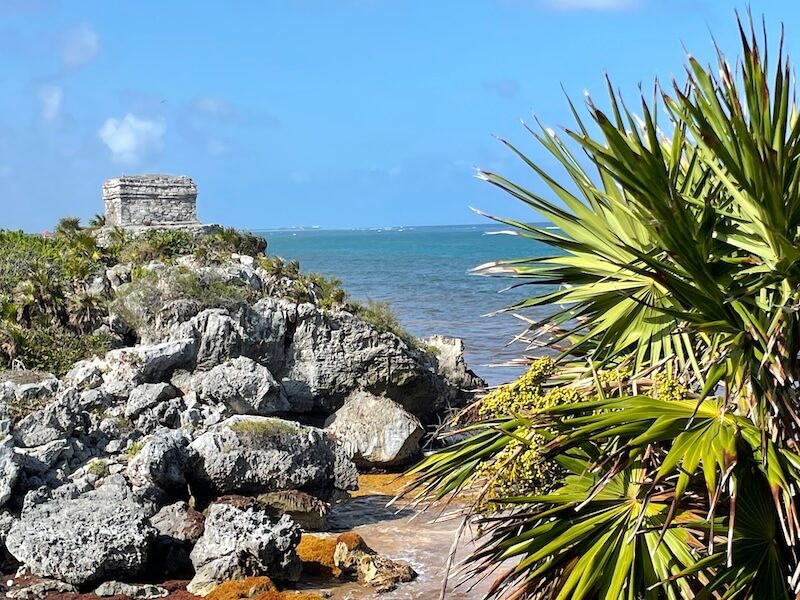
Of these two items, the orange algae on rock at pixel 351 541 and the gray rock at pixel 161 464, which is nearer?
the orange algae on rock at pixel 351 541

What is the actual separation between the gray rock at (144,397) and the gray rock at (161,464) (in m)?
2.14

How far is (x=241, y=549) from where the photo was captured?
10.9m

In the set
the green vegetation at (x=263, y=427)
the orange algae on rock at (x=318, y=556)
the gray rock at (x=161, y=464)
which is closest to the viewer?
the orange algae on rock at (x=318, y=556)

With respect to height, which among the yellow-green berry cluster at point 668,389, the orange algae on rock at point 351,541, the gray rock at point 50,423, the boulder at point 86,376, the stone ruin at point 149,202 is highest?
the stone ruin at point 149,202

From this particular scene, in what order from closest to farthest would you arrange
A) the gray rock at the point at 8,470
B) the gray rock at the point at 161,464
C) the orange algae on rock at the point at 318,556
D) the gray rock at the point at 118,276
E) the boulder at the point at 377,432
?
the orange algae on rock at the point at 318,556, the gray rock at the point at 8,470, the gray rock at the point at 161,464, the boulder at the point at 377,432, the gray rock at the point at 118,276

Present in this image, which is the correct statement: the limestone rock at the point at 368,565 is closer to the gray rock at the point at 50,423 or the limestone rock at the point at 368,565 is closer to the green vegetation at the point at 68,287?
the gray rock at the point at 50,423

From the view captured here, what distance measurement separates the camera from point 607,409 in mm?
5977

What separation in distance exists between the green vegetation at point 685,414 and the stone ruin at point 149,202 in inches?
1030

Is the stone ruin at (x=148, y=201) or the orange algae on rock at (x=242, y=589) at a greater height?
the stone ruin at (x=148, y=201)

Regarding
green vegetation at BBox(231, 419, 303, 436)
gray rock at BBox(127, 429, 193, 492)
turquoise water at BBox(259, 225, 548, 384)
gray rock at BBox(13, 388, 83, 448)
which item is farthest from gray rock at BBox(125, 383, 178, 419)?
turquoise water at BBox(259, 225, 548, 384)

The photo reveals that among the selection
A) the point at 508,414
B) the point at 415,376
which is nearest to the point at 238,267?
the point at 415,376

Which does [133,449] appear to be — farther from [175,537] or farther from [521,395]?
[521,395]

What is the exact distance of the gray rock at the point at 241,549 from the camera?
425 inches

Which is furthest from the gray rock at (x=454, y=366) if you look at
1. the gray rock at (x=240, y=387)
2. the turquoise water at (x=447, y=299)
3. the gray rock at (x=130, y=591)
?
the gray rock at (x=130, y=591)
